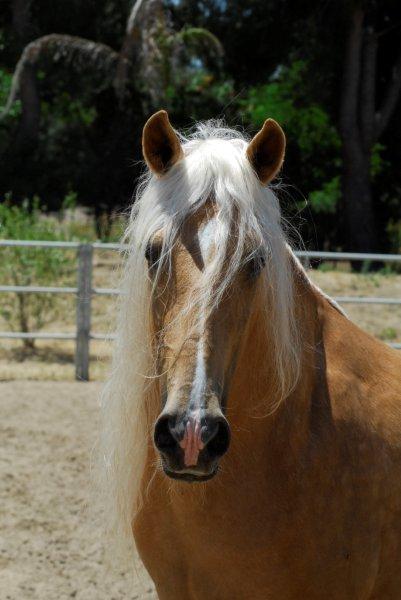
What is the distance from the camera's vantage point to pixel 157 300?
2.08 meters

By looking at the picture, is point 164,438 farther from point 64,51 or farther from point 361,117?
point 64,51

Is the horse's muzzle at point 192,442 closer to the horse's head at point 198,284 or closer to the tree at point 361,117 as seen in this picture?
the horse's head at point 198,284

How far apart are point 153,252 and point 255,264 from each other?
0.83 feet

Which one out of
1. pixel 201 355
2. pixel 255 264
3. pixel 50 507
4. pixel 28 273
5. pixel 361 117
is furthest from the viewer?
pixel 361 117

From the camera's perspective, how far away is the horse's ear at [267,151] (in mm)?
2119

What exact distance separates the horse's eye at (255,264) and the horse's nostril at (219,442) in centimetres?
40

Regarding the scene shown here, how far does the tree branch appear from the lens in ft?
48.9

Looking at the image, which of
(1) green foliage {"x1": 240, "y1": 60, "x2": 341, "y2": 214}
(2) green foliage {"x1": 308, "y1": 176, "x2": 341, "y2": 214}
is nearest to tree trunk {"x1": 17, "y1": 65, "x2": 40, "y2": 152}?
(1) green foliage {"x1": 240, "y1": 60, "x2": 341, "y2": 214}

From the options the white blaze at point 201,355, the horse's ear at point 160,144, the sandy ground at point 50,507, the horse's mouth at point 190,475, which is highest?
the horse's ear at point 160,144

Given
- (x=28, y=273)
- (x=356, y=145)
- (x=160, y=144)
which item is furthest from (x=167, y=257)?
(x=356, y=145)

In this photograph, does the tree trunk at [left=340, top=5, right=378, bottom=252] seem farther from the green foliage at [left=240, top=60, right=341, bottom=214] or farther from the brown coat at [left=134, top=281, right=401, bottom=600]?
the brown coat at [left=134, top=281, right=401, bottom=600]

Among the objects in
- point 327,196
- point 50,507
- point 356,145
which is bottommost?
point 50,507

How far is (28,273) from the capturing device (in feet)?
29.1

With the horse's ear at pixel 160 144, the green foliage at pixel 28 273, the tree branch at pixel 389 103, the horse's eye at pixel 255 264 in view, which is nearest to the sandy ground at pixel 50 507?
the horse's eye at pixel 255 264
